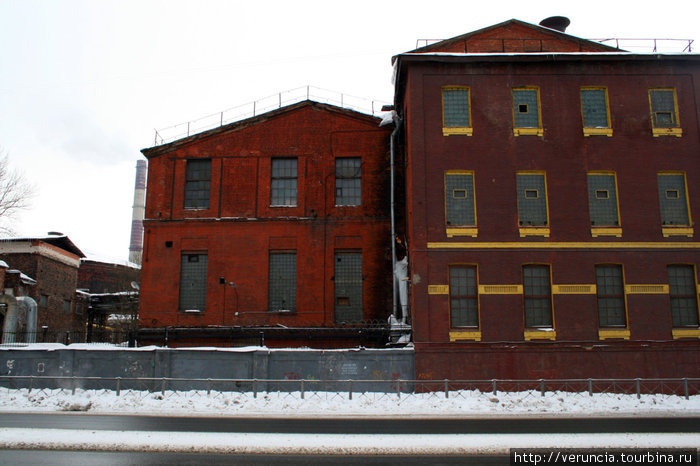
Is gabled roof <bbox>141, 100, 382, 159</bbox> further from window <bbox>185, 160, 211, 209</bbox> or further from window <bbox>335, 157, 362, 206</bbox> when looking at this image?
window <bbox>335, 157, 362, 206</bbox>

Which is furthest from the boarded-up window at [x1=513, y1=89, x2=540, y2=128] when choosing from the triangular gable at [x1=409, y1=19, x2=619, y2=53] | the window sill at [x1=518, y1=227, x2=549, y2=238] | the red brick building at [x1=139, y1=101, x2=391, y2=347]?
the red brick building at [x1=139, y1=101, x2=391, y2=347]

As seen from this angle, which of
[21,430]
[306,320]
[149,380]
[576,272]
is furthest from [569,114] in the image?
[21,430]

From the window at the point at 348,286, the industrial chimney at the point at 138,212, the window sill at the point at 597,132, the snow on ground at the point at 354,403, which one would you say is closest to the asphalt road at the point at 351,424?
the snow on ground at the point at 354,403

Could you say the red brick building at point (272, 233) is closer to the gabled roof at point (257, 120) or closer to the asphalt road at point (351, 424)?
the gabled roof at point (257, 120)

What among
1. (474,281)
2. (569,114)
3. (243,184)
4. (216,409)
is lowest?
(216,409)

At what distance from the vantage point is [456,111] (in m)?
23.4

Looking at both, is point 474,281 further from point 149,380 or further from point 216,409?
point 149,380

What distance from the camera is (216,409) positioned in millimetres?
17953

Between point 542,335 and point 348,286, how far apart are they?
376 inches

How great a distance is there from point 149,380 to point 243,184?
1155cm

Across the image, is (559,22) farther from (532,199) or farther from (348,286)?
(348,286)

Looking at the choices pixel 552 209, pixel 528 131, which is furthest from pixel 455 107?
pixel 552 209

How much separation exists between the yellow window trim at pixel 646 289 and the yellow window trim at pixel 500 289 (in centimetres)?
433

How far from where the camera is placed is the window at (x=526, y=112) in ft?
75.9
